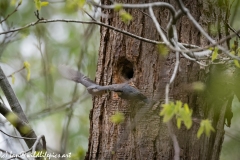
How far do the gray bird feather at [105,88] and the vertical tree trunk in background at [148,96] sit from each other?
8 cm

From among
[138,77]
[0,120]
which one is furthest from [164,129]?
[0,120]

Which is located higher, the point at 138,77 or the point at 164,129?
the point at 138,77

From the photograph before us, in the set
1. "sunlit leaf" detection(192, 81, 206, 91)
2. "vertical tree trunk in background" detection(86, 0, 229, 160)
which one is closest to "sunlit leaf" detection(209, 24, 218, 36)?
"vertical tree trunk in background" detection(86, 0, 229, 160)

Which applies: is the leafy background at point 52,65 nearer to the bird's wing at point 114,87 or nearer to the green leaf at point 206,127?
the bird's wing at point 114,87

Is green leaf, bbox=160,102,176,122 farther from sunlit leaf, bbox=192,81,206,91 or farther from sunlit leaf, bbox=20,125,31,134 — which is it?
sunlit leaf, bbox=20,125,31,134

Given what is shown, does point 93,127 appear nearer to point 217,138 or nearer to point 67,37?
point 217,138

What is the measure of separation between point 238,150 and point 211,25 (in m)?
1.53

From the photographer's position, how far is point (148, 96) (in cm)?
217

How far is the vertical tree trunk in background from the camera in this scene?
7.04 ft

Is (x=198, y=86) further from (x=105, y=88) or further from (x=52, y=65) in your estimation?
(x=52, y=65)

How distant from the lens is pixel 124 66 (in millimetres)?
2301

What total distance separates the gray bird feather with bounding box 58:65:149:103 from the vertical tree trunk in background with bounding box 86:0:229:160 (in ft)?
0.25

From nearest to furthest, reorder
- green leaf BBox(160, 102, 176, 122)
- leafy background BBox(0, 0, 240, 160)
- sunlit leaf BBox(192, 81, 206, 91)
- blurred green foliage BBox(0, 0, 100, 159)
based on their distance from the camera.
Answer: green leaf BBox(160, 102, 176, 122), sunlit leaf BBox(192, 81, 206, 91), leafy background BBox(0, 0, 240, 160), blurred green foliage BBox(0, 0, 100, 159)

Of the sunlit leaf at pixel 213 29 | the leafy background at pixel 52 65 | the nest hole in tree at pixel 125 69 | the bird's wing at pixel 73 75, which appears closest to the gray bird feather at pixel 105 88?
the bird's wing at pixel 73 75
